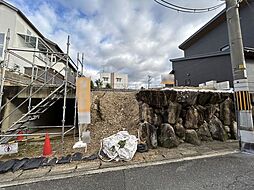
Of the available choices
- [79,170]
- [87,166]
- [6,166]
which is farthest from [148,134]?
[6,166]

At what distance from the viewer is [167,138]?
4996 mm

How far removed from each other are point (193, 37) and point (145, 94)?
48.6 feet

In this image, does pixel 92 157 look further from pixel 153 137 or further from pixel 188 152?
pixel 188 152

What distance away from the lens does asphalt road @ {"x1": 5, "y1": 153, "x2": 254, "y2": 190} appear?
2.72m

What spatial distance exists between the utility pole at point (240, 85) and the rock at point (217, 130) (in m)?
0.98

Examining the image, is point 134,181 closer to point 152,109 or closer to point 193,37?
point 152,109

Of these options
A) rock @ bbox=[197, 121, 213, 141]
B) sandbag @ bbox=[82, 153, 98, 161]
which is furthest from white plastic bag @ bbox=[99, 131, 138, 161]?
rock @ bbox=[197, 121, 213, 141]

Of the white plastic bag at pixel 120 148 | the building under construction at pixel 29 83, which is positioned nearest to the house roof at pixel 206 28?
the building under construction at pixel 29 83

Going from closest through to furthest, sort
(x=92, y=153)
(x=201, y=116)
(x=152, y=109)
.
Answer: (x=92, y=153)
(x=152, y=109)
(x=201, y=116)

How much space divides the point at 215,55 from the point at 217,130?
747cm

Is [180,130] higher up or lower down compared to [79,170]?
higher up

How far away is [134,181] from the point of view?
2922 millimetres

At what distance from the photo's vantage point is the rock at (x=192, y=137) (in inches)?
210

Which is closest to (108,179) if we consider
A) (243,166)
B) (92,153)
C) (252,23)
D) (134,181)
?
(134,181)
